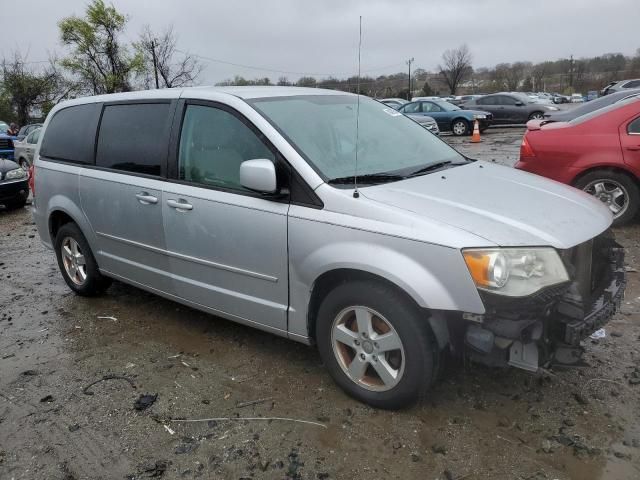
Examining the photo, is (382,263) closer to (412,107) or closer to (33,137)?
(33,137)

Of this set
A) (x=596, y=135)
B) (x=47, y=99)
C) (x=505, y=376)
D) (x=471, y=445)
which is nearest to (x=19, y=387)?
(x=471, y=445)

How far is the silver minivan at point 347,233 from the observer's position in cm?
259

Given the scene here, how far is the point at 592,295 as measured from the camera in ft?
9.34

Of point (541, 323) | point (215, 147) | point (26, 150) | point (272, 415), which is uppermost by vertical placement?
point (215, 147)

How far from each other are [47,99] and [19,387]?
41255 millimetres

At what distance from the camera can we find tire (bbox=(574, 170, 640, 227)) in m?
6.06

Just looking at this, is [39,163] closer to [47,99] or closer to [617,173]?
[617,173]

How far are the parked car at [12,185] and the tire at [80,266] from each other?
6116mm

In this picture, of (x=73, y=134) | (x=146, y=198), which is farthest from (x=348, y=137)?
(x=73, y=134)

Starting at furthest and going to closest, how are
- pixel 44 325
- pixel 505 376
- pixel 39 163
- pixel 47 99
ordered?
pixel 47 99
pixel 39 163
pixel 44 325
pixel 505 376

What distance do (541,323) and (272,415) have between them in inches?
59.7

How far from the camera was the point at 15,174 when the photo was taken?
1033cm

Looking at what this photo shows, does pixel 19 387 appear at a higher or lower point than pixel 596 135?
lower

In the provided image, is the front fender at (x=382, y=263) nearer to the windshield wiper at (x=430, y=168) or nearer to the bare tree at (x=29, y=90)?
the windshield wiper at (x=430, y=168)
